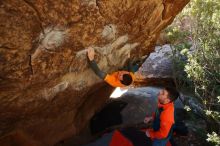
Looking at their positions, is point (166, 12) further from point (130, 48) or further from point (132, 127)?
point (132, 127)

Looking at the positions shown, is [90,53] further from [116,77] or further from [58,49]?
[116,77]

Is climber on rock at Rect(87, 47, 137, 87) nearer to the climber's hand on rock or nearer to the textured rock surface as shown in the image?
the climber's hand on rock

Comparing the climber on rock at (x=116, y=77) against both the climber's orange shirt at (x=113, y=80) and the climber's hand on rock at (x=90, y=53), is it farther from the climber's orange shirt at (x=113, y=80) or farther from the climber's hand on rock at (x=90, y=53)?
the climber's hand on rock at (x=90, y=53)

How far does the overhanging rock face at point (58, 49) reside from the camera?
12.7ft

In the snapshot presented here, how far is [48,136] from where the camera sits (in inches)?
247

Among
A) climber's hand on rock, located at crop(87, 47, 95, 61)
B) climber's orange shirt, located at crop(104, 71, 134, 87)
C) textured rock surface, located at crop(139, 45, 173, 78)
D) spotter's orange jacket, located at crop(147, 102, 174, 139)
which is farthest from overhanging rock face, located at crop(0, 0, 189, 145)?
textured rock surface, located at crop(139, 45, 173, 78)

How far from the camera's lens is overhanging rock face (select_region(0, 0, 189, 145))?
12.7 feet

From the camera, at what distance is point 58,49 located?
14.5 ft

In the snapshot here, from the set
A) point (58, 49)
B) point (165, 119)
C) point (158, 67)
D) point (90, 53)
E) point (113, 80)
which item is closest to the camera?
point (58, 49)

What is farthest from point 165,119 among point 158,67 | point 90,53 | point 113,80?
point 158,67


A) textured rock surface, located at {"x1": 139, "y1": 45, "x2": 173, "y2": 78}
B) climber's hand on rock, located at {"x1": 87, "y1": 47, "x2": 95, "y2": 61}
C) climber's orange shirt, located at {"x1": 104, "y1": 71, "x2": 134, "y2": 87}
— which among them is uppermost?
climber's hand on rock, located at {"x1": 87, "y1": 47, "x2": 95, "y2": 61}

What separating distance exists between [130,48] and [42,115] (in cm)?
188

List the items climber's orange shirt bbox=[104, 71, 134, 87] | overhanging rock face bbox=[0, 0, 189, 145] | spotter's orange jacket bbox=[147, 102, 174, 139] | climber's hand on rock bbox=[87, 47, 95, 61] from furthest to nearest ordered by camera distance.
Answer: climber's orange shirt bbox=[104, 71, 134, 87] < spotter's orange jacket bbox=[147, 102, 174, 139] < climber's hand on rock bbox=[87, 47, 95, 61] < overhanging rock face bbox=[0, 0, 189, 145]

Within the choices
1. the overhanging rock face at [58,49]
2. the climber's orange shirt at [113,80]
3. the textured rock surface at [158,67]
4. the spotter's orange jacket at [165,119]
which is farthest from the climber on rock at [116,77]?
the textured rock surface at [158,67]
